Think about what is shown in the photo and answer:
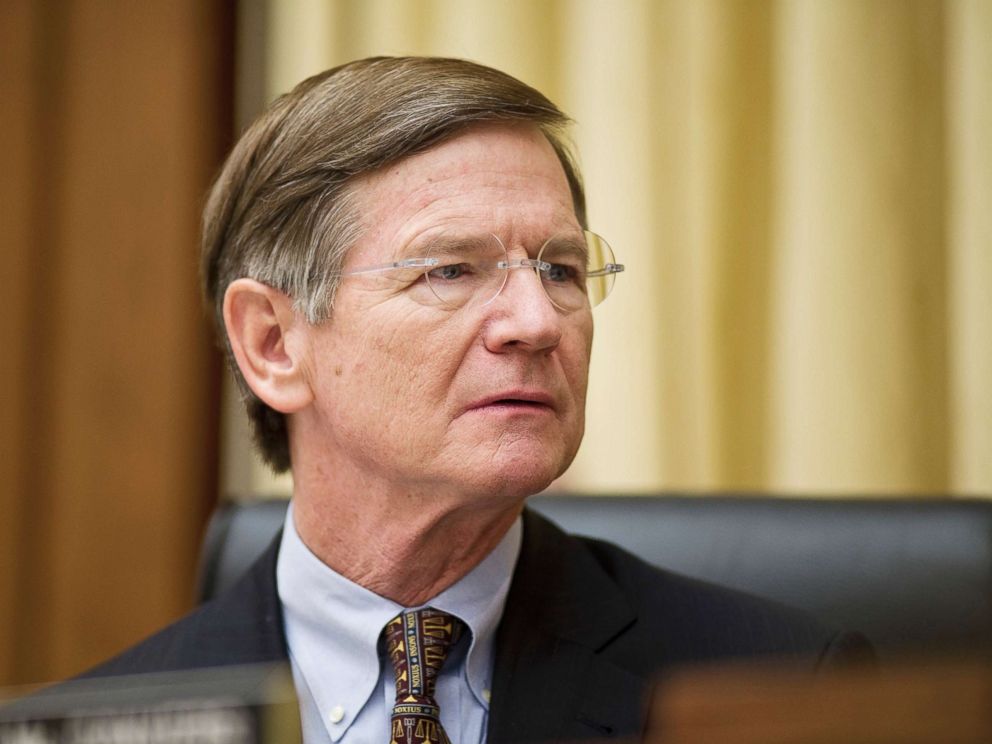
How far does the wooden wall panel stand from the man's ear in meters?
Result: 1.12

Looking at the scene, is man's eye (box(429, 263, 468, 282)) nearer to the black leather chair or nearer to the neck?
the neck

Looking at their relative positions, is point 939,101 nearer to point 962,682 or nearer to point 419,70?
point 419,70

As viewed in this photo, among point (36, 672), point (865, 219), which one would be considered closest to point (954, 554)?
point (865, 219)

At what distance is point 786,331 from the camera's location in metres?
2.28

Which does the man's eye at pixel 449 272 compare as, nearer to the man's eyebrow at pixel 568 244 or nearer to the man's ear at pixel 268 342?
the man's eyebrow at pixel 568 244

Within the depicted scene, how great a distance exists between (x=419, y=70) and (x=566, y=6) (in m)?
1.19

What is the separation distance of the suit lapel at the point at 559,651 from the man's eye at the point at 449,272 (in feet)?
1.32

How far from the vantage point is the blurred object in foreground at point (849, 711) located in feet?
1.67

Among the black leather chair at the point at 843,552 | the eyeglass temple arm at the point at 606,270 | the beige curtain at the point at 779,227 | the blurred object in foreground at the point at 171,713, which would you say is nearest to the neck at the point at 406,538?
the black leather chair at the point at 843,552

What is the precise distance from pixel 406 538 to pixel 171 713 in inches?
33.5

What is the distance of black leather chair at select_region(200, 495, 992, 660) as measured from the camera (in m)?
1.41

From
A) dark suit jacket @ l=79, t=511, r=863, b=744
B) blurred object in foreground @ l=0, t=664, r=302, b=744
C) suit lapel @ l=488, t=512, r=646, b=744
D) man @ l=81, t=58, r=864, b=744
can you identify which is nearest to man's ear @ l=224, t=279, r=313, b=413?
man @ l=81, t=58, r=864, b=744

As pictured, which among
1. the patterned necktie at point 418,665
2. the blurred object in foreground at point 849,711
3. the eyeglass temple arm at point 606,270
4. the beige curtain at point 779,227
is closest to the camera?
the blurred object in foreground at point 849,711

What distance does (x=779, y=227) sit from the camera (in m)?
2.32
